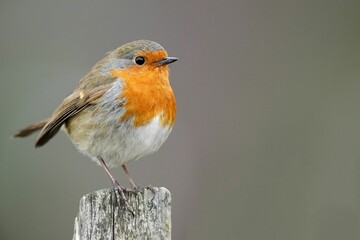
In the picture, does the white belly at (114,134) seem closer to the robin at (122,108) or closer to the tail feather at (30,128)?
the robin at (122,108)

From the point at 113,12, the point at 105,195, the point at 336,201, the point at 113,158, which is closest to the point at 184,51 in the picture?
the point at 113,12

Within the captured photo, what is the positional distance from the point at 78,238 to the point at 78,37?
359 cm

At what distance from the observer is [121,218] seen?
133 inches

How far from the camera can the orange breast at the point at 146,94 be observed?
4.45 m

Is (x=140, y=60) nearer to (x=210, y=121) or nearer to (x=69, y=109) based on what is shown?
(x=69, y=109)

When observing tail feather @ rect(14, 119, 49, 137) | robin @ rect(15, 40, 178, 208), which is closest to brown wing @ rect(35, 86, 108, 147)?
robin @ rect(15, 40, 178, 208)

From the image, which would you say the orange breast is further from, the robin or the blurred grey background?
the blurred grey background

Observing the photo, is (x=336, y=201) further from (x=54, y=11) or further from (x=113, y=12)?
(x=54, y=11)

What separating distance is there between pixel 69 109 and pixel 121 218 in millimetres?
1478

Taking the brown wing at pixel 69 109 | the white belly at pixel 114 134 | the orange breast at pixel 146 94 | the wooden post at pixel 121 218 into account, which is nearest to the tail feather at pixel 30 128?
the brown wing at pixel 69 109

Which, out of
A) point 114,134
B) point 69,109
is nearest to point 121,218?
point 114,134

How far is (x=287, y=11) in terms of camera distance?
743 centimetres

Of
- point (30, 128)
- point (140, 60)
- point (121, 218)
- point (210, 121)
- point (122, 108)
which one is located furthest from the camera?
point (210, 121)

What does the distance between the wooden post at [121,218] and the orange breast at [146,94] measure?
1.05 meters
